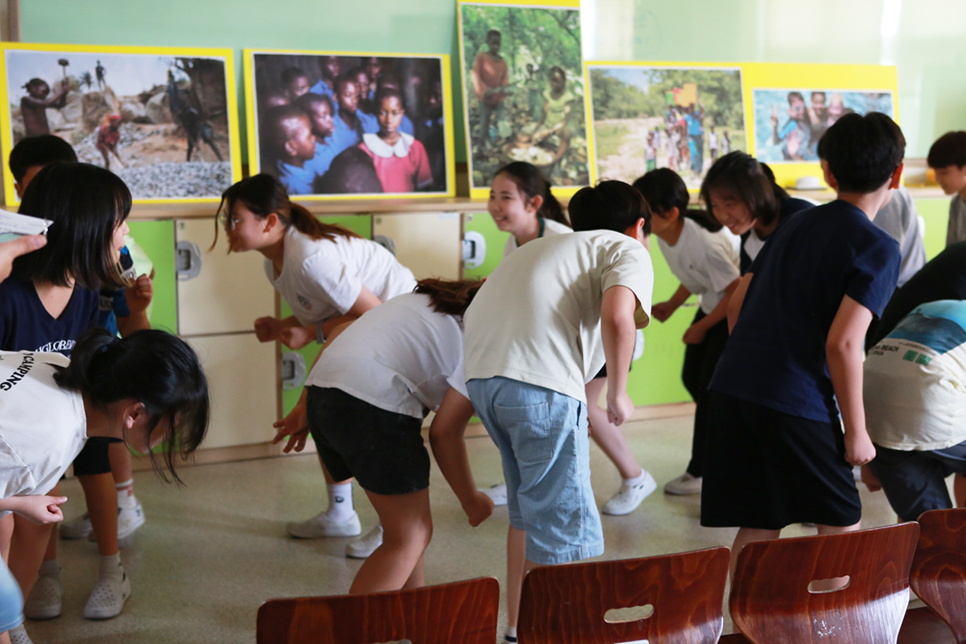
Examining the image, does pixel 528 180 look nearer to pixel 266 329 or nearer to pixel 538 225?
pixel 538 225

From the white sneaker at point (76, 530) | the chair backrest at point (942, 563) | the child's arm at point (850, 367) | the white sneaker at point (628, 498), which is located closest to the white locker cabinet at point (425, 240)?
the white sneaker at point (628, 498)

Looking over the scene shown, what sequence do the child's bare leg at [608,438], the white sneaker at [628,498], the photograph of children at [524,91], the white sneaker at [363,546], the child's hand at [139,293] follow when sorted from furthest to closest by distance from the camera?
1. the photograph of children at [524,91]
2. the white sneaker at [628,498]
3. the child's bare leg at [608,438]
4. the white sneaker at [363,546]
5. the child's hand at [139,293]

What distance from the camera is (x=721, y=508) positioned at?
2004 millimetres

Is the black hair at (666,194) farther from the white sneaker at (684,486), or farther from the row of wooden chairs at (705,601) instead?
the row of wooden chairs at (705,601)

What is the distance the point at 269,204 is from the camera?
105 inches

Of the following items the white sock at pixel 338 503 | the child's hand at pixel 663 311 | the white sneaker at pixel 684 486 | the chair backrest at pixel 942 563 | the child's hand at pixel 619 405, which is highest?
the child's hand at pixel 663 311

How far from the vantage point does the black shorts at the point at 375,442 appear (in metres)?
1.90

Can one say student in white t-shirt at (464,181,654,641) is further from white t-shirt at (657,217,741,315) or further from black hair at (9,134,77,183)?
black hair at (9,134,77,183)

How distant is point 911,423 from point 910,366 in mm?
133

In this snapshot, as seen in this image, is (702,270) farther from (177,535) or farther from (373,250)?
(177,535)

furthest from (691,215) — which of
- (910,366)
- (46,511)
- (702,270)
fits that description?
(46,511)

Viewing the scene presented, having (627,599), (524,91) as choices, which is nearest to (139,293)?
(627,599)

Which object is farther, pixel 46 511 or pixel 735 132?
pixel 735 132

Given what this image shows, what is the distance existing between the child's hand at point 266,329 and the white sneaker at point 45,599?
94cm
